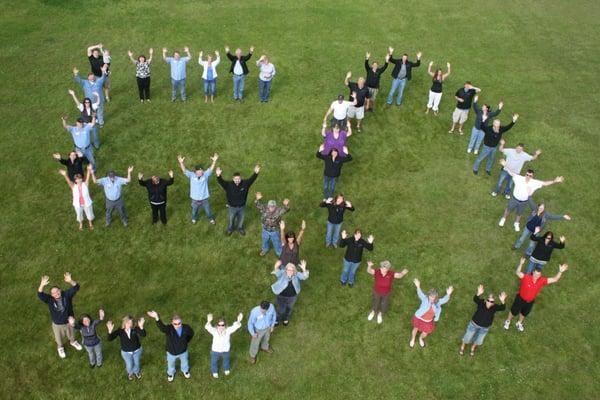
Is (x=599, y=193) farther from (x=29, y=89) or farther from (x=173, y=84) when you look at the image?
(x=29, y=89)

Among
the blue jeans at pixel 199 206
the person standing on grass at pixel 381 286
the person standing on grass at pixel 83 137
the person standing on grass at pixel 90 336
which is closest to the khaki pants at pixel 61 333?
the person standing on grass at pixel 90 336

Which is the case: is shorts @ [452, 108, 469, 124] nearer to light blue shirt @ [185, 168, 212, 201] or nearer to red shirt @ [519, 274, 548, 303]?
red shirt @ [519, 274, 548, 303]

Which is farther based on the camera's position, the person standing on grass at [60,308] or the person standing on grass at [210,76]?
the person standing on grass at [210,76]

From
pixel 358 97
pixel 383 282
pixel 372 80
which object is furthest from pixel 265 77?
pixel 383 282

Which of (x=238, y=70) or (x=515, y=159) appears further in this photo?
(x=238, y=70)

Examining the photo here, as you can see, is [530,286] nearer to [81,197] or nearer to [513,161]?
[513,161]

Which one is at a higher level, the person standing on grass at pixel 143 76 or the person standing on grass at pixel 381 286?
the person standing on grass at pixel 143 76

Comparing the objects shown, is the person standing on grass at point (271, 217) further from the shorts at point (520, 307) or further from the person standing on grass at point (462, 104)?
the person standing on grass at point (462, 104)
